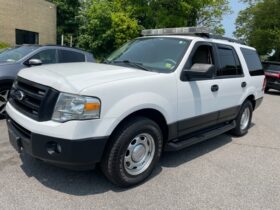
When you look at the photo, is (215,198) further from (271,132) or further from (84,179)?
(271,132)

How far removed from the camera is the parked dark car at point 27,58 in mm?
6371

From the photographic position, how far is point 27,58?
6852 millimetres

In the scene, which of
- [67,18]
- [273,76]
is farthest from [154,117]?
[67,18]

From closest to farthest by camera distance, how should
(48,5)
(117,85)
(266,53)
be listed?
1. (117,85)
2. (48,5)
3. (266,53)

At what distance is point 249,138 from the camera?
660 cm

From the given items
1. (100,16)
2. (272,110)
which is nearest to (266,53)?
(100,16)

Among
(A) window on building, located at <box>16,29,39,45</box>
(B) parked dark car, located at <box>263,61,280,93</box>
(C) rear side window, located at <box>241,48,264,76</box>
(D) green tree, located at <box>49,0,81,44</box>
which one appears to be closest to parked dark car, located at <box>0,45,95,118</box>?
(C) rear side window, located at <box>241,48,264,76</box>

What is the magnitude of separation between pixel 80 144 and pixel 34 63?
3486 mm

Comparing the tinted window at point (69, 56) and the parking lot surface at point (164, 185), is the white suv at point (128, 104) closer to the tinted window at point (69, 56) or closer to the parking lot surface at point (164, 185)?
the parking lot surface at point (164, 185)

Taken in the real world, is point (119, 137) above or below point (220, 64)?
below

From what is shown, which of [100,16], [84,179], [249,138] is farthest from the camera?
[100,16]

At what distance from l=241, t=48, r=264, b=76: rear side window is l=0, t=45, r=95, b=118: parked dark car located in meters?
3.75

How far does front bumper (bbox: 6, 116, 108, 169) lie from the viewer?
3.27m

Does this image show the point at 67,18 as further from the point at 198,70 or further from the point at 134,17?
the point at 198,70
